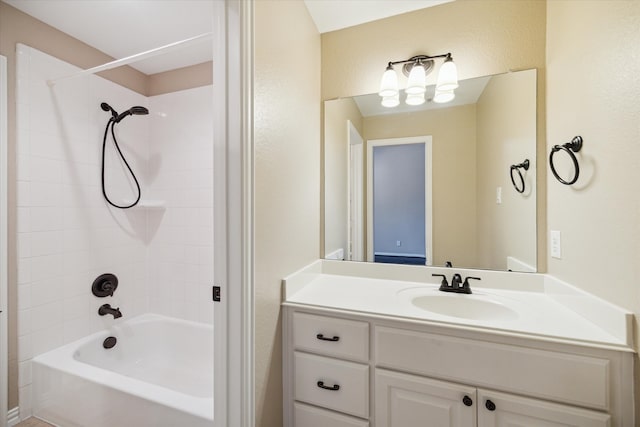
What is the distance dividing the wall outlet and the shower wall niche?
2150mm

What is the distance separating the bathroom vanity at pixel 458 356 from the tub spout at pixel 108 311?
60.3 inches

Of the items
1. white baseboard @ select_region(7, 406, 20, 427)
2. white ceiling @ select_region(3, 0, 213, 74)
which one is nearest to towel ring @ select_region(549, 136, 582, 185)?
white ceiling @ select_region(3, 0, 213, 74)

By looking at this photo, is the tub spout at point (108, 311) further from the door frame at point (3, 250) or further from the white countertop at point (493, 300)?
the white countertop at point (493, 300)

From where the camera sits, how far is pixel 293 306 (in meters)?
1.24

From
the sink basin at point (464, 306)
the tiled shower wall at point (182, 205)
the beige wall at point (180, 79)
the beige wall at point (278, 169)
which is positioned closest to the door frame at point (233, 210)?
the beige wall at point (278, 169)

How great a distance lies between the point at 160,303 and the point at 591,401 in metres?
2.66

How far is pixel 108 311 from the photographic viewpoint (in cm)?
196

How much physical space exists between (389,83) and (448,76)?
12.5 inches

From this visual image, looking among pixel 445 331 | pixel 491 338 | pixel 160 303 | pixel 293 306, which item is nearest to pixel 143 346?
pixel 160 303

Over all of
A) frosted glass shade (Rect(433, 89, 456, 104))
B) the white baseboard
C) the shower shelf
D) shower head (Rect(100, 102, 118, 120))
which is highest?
shower head (Rect(100, 102, 118, 120))

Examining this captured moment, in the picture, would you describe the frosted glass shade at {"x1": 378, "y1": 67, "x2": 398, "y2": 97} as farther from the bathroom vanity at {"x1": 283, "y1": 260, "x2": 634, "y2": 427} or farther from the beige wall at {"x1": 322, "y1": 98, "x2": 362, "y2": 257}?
the bathroom vanity at {"x1": 283, "y1": 260, "x2": 634, "y2": 427}

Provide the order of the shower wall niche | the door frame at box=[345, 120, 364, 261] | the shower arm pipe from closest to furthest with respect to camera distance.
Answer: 1. the shower arm pipe
2. the shower wall niche
3. the door frame at box=[345, 120, 364, 261]

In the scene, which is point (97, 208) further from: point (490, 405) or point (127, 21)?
point (490, 405)

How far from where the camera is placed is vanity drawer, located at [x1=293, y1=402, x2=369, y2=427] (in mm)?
1134
